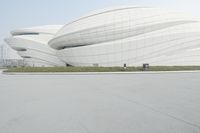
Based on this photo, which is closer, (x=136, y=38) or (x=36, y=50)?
(x=136, y=38)

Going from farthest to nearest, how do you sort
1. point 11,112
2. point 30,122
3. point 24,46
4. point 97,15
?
point 24,46 → point 97,15 → point 11,112 → point 30,122

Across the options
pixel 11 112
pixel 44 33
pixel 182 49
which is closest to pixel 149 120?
pixel 11 112

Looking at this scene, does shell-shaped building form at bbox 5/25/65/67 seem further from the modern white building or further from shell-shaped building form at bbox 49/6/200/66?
shell-shaped building form at bbox 49/6/200/66

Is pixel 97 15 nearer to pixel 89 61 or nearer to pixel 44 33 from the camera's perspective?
pixel 89 61

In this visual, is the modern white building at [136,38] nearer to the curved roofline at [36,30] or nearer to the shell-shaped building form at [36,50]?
the shell-shaped building form at [36,50]

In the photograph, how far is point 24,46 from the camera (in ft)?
195

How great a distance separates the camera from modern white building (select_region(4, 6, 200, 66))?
34688mm

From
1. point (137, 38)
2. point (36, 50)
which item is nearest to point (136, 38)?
point (137, 38)

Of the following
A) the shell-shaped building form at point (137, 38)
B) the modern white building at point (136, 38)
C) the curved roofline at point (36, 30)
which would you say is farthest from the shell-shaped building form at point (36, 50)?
the shell-shaped building form at point (137, 38)

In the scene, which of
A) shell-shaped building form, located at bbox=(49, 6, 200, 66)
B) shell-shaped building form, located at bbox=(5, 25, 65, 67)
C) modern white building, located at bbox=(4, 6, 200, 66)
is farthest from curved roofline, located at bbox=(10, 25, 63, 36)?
shell-shaped building form, located at bbox=(49, 6, 200, 66)

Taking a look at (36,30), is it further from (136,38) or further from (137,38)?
(137,38)

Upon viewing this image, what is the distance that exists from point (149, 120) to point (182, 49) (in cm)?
3313

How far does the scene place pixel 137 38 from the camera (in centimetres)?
3597

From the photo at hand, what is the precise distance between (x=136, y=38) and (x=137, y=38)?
0.61 ft
